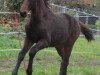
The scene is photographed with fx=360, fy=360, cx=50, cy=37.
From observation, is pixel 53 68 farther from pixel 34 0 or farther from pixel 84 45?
pixel 84 45

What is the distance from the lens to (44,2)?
808 centimetres

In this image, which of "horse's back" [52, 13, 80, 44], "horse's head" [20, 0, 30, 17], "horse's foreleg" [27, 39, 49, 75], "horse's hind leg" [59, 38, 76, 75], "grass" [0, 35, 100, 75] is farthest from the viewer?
"grass" [0, 35, 100, 75]

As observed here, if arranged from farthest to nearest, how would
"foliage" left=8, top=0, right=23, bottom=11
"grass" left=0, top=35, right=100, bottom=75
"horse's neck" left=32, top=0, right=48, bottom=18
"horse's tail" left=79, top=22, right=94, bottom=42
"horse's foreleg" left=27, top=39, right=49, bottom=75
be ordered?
"foliage" left=8, top=0, right=23, bottom=11, "horse's tail" left=79, top=22, right=94, bottom=42, "grass" left=0, top=35, right=100, bottom=75, "horse's neck" left=32, top=0, right=48, bottom=18, "horse's foreleg" left=27, top=39, right=49, bottom=75

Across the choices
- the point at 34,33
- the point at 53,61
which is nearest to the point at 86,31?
the point at 53,61

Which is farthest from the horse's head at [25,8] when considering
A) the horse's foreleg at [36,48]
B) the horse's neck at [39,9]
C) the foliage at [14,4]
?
the foliage at [14,4]

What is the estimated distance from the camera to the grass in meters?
9.86

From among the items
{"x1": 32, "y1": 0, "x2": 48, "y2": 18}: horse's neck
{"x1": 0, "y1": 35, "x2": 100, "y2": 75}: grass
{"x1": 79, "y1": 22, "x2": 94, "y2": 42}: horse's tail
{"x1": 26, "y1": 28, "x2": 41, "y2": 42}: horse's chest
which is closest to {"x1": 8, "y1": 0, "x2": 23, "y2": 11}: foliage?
{"x1": 0, "y1": 35, "x2": 100, "y2": 75}: grass

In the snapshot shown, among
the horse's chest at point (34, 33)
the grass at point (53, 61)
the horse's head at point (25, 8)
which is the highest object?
the horse's head at point (25, 8)

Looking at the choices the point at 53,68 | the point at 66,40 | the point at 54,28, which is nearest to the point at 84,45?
the point at 53,68

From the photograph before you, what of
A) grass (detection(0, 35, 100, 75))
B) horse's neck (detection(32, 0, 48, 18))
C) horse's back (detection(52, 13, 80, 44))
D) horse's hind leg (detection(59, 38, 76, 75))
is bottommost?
grass (detection(0, 35, 100, 75))

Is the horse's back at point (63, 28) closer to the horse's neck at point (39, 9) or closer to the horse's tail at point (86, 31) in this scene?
the horse's neck at point (39, 9)

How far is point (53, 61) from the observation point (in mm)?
11484

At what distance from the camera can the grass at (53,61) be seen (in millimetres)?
9859

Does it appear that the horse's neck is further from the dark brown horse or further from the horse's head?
the horse's head
